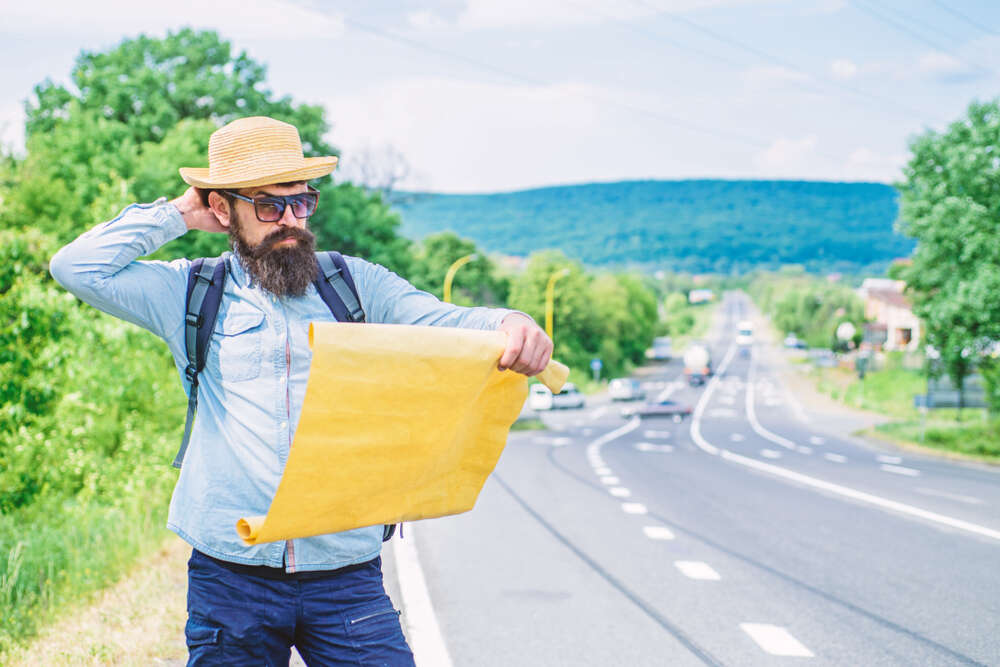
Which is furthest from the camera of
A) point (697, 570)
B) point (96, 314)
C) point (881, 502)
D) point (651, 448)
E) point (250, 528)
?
point (651, 448)

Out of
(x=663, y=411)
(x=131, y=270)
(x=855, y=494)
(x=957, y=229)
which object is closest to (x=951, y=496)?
(x=855, y=494)

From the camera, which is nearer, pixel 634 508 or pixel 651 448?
pixel 634 508

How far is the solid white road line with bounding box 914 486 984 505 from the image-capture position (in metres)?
13.3

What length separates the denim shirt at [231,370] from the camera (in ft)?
9.09

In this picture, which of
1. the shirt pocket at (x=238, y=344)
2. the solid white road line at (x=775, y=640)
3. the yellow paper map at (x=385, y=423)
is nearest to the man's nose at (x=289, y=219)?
the shirt pocket at (x=238, y=344)

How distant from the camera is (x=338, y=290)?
2928 millimetres

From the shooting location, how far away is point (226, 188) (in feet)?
9.55

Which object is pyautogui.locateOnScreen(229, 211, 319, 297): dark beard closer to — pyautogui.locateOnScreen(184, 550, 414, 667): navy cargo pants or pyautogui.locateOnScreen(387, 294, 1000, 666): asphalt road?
pyautogui.locateOnScreen(184, 550, 414, 667): navy cargo pants

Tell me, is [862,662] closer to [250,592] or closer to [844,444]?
[250,592]

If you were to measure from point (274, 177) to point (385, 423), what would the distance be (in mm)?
756

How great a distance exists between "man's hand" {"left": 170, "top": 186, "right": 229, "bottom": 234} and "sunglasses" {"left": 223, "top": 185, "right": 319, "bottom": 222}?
0.37ft

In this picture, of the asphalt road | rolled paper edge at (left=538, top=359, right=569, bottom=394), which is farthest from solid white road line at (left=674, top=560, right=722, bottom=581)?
rolled paper edge at (left=538, top=359, right=569, bottom=394)

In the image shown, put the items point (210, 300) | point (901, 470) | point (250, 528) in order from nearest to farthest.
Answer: point (250, 528) < point (210, 300) < point (901, 470)

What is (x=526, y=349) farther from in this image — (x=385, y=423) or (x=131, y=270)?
(x=131, y=270)
